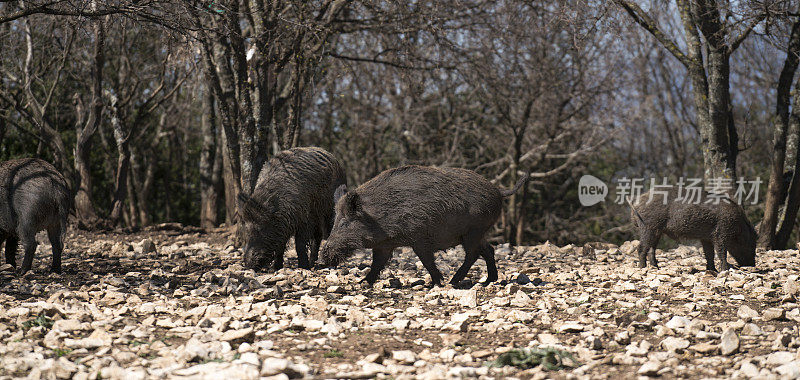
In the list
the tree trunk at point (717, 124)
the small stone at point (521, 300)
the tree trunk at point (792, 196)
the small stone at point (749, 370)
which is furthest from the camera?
the tree trunk at point (792, 196)

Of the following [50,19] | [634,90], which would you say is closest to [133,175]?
[50,19]

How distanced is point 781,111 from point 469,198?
6.30 meters

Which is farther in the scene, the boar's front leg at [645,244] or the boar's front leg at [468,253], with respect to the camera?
the boar's front leg at [645,244]

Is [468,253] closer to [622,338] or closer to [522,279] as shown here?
[522,279]

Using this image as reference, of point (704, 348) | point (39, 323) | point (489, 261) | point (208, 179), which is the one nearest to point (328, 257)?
point (489, 261)

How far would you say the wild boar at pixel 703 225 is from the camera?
8328 mm

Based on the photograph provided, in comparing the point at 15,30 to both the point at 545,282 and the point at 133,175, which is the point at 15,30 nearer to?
the point at 133,175

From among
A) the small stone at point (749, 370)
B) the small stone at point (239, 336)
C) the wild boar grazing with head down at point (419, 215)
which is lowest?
the small stone at point (749, 370)

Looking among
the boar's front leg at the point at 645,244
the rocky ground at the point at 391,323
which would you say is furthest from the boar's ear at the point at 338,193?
the boar's front leg at the point at 645,244

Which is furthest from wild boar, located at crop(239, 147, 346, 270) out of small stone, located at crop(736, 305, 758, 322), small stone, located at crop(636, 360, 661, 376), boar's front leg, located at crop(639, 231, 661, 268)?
small stone, located at crop(636, 360, 661, 376)

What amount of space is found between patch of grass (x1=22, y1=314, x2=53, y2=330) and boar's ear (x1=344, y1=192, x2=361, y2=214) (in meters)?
2.84

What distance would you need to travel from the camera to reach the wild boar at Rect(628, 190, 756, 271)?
8.33m

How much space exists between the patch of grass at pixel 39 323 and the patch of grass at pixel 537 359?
3.15 meters

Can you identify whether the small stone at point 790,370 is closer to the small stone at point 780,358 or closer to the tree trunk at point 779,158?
the small stone at point 780,358
